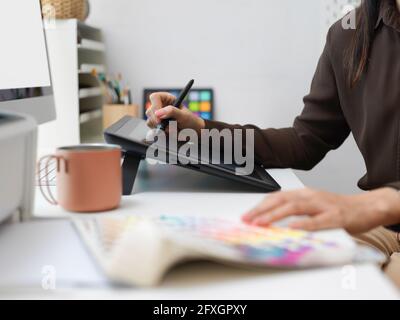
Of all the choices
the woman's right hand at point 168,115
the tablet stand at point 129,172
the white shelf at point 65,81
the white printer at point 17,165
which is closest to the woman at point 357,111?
the woman's right hand at point 168,115

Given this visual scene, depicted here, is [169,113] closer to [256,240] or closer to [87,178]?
[87,178]

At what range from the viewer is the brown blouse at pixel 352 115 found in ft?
3.12

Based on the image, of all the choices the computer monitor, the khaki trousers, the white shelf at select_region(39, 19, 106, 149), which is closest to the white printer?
the computer monitor

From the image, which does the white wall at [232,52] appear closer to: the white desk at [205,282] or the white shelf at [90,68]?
the white shelf at [90,68]

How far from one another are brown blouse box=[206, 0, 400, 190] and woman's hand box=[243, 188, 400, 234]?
42 cm

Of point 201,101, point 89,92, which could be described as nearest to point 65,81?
point 89,92

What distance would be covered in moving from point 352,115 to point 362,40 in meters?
0.15

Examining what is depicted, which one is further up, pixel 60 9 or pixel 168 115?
pixel 60 9

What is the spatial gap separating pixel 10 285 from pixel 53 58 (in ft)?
4.12

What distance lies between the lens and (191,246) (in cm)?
38

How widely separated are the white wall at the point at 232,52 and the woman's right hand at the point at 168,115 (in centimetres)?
80

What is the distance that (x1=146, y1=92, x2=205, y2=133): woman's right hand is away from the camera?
891 millimetres

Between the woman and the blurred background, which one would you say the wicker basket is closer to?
the blurred background
